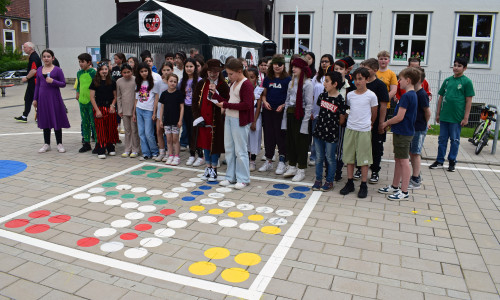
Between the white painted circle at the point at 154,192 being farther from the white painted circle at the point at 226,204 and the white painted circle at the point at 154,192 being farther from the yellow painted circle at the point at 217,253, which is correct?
the yellow painted circle at the point at 217,253

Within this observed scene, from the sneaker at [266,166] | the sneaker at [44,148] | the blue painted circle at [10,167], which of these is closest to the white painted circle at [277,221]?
the sneaker at [266,166]

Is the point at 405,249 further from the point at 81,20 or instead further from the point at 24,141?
the point at 81,20

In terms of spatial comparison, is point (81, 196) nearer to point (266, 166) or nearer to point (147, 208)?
point (147, 208)

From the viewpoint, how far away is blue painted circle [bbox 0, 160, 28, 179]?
20.0 feet

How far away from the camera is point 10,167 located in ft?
21.1

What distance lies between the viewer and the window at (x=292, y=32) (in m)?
15.4

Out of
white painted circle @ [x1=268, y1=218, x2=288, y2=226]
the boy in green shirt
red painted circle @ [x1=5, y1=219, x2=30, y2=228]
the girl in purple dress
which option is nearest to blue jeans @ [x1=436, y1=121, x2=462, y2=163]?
the boy in green shirt

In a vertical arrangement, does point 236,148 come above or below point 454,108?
below

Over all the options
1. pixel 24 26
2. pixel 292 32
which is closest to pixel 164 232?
pixel 292 32

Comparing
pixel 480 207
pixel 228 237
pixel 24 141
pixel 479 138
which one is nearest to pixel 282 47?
pixel 479 138

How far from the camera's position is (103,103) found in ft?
23.4

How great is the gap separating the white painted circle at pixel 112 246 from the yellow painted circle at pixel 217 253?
853 mm

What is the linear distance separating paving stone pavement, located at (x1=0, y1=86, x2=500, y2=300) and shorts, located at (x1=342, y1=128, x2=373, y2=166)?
20.6 inches

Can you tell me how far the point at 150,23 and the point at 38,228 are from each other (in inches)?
257
